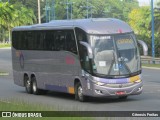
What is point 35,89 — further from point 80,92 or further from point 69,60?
point 80,92

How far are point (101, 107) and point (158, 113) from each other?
318 centimetres

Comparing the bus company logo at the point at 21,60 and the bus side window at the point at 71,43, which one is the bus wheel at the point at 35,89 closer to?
the bus company logo at the point at 21,60

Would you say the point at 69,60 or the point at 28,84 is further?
the point at 28,84

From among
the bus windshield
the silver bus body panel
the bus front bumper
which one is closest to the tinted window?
the silver bus body panel

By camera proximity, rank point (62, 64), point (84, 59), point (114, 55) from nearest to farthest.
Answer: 1. point (114, 55)
2. point (84, 59)
3. point (62, 64)

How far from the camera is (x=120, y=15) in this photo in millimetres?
183750

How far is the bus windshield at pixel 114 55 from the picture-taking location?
65.3 feet

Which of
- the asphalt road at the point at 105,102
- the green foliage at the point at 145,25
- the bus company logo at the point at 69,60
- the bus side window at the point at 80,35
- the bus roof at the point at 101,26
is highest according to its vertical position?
the bus roof at the point at 101,26

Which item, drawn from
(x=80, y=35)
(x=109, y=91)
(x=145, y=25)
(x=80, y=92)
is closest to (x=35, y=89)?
(x=80, y=92)

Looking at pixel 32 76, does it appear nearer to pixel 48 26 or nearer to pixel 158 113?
pixel 48 26

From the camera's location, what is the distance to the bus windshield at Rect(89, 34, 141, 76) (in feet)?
65.3

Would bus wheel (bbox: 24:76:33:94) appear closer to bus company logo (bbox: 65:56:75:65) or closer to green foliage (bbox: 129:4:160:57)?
bus company logo (bbox: 65:56:75:65)

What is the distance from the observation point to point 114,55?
20.0m

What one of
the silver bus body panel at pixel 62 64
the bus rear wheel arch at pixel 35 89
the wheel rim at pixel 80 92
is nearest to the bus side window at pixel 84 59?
the silver bus body panel at pixel 62 64
